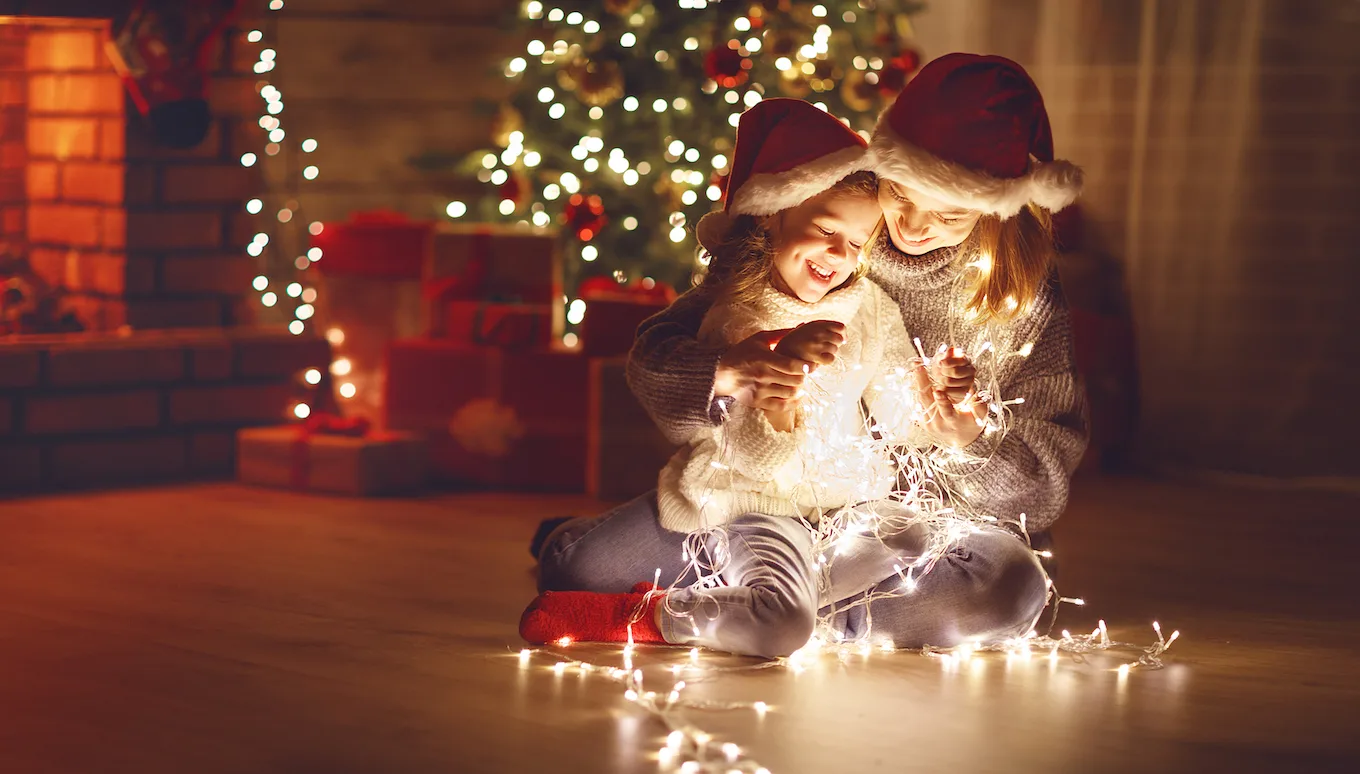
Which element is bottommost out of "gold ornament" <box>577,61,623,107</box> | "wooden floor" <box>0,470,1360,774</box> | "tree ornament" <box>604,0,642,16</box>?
"wooden floor" <box>0,470,1360,774</box>

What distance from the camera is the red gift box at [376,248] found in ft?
11.9

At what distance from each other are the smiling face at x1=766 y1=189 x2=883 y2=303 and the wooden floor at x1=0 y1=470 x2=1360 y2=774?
1.60 feet

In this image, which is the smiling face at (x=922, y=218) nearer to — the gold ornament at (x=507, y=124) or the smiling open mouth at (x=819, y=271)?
the smiling open mouth at (x=819, y=271)

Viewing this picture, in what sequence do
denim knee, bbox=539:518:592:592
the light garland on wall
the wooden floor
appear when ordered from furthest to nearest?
the light garland on wall, denim knee, bbox=539:518:592:592, the wooden floor

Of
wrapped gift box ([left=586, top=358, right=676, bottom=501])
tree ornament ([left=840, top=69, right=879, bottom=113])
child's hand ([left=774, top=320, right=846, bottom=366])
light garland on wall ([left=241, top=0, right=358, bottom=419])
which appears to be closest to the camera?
child's hand ([left=774, top=320, right=846, bottom=366])

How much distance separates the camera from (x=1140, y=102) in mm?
3639

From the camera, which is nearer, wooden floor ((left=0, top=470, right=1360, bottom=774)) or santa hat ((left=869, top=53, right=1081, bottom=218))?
wooden floor ((left=0, top=470, right=1360, bottom=774))

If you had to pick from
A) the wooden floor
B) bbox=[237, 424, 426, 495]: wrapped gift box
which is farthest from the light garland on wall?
the wooden floor

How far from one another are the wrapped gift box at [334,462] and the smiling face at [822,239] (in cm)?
135

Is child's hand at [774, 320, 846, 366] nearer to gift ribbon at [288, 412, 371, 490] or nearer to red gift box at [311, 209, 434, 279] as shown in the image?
gift ribbon at [288, 412, 371, 490]

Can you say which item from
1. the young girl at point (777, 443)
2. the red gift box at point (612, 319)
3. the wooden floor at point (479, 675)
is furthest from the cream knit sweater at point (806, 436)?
the red gift box at point (612, 319)

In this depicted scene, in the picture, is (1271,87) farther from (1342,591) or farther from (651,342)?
(651,342)

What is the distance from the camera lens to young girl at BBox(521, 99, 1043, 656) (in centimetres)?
203

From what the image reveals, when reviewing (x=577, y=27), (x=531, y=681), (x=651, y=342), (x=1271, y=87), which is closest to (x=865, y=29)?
(x=577, y=27)
